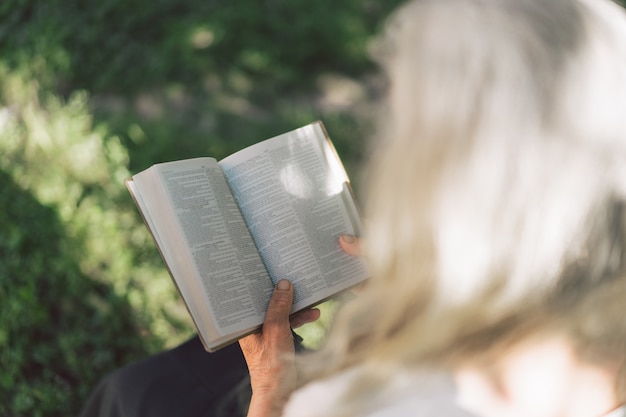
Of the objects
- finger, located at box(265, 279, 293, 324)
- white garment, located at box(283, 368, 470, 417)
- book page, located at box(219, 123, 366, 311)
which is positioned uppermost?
book page, located at box(219, 123, 366, 311)

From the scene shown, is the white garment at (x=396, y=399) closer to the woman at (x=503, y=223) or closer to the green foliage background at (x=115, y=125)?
the woman at (x=503, y=223)

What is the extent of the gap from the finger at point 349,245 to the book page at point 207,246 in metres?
0.21

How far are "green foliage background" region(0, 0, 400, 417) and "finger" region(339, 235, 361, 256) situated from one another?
0.93 metres

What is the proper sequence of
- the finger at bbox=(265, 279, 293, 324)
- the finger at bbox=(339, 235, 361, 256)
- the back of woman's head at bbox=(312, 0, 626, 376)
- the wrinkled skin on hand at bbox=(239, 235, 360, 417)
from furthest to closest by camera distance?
the finger at bbox=(339, 235, 361, 256) < the finger at bbox=(265, 279, 293, 324) < the wrinkled skin on hand at bbox=(239, 235, 360, 417) < the back of woman's head at bbox=(312, 0, 626, 376)

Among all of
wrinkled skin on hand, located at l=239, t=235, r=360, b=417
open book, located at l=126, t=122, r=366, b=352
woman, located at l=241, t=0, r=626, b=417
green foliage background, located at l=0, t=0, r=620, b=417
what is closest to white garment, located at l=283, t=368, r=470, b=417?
woman, located at l=241, t=0, r=626, b=417

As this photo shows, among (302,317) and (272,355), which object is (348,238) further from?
(272,355)

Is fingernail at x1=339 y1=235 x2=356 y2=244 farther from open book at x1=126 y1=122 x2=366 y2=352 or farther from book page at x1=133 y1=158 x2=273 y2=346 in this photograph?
book page at x1=133 y1=158 x2=273 y2=346

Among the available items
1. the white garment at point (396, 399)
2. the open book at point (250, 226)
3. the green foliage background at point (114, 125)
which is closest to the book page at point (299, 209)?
the open book at point (250, 226)

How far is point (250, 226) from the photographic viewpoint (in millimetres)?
1536

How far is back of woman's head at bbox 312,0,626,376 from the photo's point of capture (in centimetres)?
100

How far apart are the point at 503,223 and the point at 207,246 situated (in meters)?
0.68

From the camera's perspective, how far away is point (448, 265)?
1.04 metres

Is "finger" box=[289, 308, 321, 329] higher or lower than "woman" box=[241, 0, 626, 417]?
lower

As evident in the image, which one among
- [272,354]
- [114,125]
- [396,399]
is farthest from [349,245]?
[114,125]
